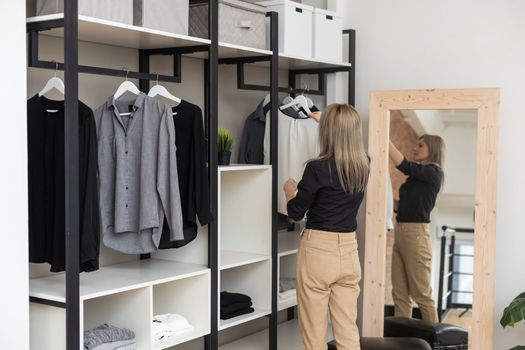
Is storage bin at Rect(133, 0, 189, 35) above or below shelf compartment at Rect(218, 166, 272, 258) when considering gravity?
above

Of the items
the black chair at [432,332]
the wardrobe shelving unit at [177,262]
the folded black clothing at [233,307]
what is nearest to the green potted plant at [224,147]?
the wardrobe shelving unit at [177,262]

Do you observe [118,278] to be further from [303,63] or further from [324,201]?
[303,63]

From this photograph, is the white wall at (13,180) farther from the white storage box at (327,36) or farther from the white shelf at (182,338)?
the white storage box at (327,36)

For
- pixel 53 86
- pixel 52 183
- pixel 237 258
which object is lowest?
pixel 237 258

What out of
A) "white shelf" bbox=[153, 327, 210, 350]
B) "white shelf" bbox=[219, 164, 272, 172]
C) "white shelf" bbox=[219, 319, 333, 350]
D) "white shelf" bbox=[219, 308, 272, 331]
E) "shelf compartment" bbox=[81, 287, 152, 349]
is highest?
"white shelf" bbox=[219, 164, 272, 172]

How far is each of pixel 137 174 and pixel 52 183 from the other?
43 centimetres

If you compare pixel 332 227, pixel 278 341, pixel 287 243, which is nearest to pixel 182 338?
pixel 332 227

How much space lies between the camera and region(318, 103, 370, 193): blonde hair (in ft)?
11.7

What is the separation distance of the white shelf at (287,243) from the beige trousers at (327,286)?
61 centimetres

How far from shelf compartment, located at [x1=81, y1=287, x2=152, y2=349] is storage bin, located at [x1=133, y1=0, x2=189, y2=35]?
1207 mm

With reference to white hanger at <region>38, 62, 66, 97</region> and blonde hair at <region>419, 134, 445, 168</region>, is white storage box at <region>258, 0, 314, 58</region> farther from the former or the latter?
white hanger at <region>38, 62, 66, 97</region>

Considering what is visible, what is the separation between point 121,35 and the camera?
10.9 ft

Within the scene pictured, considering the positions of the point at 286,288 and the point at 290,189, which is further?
the point at 286,288

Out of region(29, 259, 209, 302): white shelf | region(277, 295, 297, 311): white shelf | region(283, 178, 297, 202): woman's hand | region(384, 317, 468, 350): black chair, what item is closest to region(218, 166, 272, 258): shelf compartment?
region(283, 178, 297, 202): woman's hand
